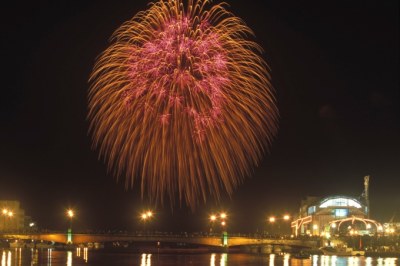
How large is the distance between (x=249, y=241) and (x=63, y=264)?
215 ft

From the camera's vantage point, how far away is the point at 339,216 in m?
162

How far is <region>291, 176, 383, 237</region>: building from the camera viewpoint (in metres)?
A: 149

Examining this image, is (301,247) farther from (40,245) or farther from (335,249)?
(40,245)

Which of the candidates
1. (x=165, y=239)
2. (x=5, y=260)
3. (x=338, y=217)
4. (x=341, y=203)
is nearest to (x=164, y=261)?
(x=5, y=260)

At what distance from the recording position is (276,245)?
15162 centimetres

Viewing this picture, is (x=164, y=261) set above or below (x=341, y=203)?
below

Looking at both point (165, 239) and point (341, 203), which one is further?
point (341, 203)

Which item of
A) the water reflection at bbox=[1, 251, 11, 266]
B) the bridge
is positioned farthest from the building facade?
the water reflection at bbox=[1, 251, 11, 266]

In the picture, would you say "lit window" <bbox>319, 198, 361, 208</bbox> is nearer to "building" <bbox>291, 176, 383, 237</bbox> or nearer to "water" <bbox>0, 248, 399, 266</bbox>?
"building" <bbox>291, 176, 383, 237</bbox>

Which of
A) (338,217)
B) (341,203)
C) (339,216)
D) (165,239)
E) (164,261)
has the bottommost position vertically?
(164,261)

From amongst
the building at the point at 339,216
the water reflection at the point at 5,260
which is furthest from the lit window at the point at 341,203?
the water reflection at the point at 5,260

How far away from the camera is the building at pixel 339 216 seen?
488ft

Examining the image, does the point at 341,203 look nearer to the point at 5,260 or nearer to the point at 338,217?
the point at 338,217

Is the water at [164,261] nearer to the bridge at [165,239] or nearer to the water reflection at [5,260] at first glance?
the water reflection at [5,260]
